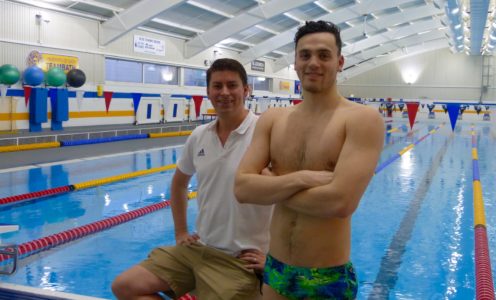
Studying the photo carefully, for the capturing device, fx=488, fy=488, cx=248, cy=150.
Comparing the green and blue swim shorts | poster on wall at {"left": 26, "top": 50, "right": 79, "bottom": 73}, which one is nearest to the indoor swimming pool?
the green and blue swim shorts

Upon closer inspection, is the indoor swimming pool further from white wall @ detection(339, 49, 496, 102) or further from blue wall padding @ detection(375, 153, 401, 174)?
white wall @ detection(339, 49, 496, 102)

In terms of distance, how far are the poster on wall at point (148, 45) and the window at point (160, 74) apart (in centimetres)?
66

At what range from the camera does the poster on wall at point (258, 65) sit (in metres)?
25.4

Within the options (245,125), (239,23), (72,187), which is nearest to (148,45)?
(239,23)

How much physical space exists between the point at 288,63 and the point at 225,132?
1022 inches

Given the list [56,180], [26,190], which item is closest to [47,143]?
[56,180]

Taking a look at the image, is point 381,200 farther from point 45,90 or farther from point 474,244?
point 45,90

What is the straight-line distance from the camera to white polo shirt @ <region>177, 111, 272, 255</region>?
7.38ft

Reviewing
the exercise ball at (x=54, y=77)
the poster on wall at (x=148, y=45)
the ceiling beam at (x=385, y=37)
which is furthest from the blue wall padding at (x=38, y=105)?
the ceiling beam at (x=385, y=37)

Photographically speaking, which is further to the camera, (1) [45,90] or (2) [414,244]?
(1) [45,90]

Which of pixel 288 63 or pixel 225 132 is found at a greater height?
pixel 288 63

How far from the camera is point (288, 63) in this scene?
27812 millimetres

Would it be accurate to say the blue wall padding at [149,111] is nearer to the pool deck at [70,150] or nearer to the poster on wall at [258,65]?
the pool deck at [70,150]

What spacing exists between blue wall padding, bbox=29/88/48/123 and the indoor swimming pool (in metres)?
4.01
